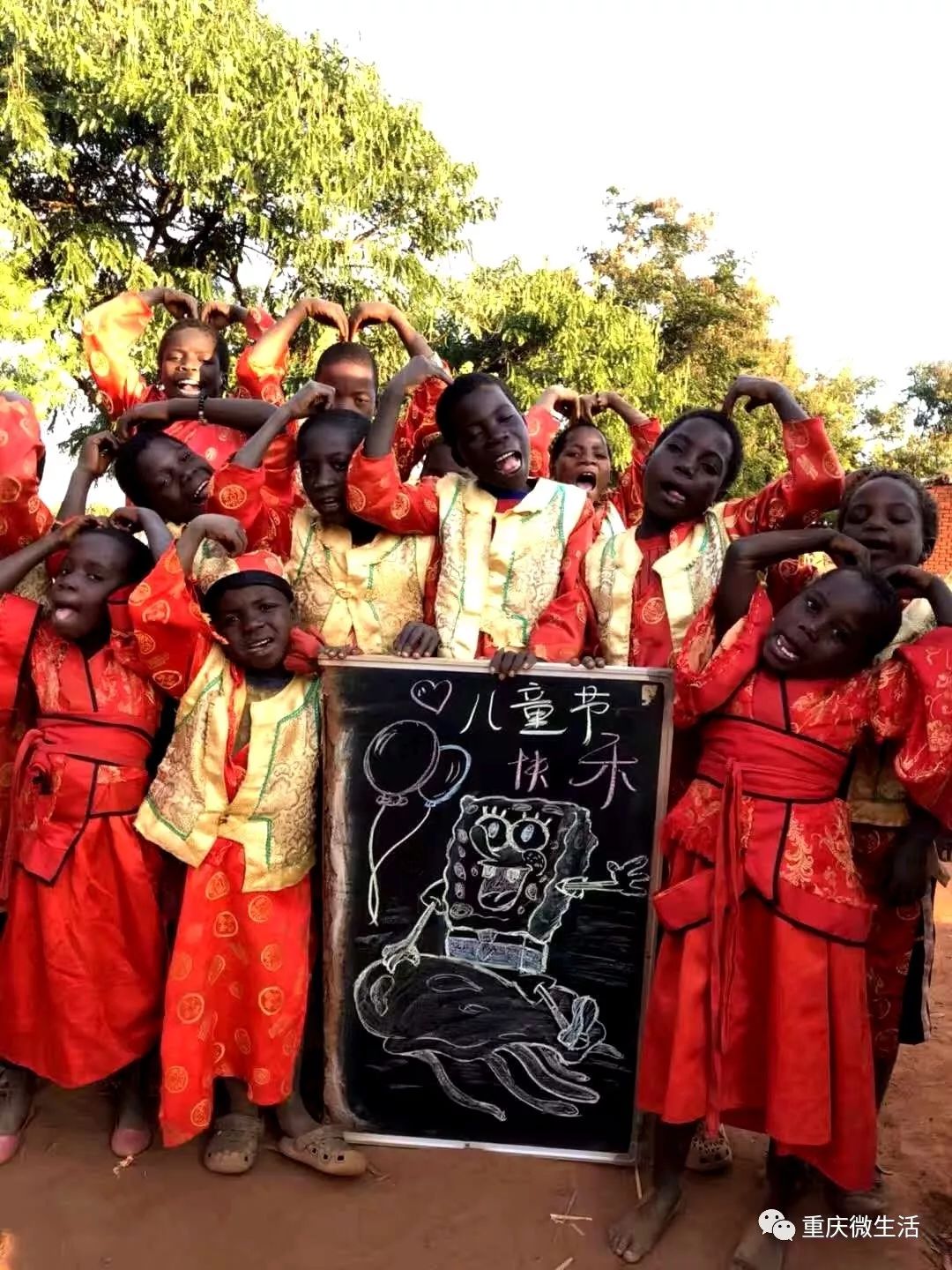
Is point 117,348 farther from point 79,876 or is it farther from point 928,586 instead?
point 928,586

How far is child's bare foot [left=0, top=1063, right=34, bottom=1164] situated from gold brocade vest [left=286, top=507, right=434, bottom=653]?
1.55 m

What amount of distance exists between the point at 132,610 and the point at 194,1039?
45.1 inches

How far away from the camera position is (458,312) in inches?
498

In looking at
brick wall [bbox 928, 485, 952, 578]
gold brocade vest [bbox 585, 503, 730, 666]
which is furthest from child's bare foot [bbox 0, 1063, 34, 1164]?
brick wall [bbox 928, 485, 952, 578]

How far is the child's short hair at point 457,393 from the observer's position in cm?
278

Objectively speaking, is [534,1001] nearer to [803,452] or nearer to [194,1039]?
[194,1039]

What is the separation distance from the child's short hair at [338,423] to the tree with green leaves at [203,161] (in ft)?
26.9

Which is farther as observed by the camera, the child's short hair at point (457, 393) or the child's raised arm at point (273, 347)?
the child's raised arm at point (273, 347)

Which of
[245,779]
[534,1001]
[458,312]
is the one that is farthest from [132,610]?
[458,312]

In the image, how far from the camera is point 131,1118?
279cm

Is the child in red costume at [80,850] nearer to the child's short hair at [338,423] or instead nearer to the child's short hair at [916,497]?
the child's short hair at [338,423]

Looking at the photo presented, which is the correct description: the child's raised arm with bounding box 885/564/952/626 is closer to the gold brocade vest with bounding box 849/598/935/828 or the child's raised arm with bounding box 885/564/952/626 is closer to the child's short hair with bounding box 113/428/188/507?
the gold brocade vest with bounding box 849/598/935/828

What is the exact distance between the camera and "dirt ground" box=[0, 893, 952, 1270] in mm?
2398

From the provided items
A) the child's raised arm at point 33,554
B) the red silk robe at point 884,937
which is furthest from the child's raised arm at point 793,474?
the child's raised arm at point 33,554
